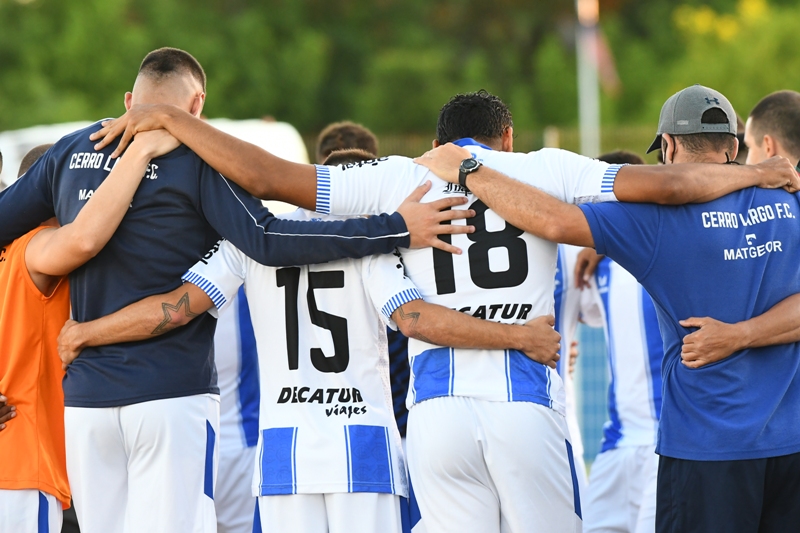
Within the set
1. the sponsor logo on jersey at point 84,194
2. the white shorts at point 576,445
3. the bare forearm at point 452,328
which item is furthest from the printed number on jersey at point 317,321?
the white shorts at point 576,445

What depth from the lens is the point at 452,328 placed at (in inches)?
159

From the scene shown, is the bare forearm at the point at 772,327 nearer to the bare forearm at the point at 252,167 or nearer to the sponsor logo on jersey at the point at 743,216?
the sponsor logo on jersey at the point at 743,216

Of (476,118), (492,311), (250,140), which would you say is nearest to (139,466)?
(492,311)

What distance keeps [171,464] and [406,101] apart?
29.2 meters

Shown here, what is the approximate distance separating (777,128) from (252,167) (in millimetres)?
3193

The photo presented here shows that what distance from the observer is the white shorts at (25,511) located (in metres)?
4.31

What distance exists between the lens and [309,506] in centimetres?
414

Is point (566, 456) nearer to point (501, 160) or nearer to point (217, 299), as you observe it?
point (501, 160)

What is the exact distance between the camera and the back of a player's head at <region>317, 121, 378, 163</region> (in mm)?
6363

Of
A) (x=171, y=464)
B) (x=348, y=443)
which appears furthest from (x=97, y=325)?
(x=348, y=443)

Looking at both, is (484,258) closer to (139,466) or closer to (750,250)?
(750,250)

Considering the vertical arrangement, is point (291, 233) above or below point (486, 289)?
above

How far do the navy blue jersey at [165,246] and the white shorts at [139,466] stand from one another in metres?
0.07

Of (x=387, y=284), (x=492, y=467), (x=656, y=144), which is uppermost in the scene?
(x=656, y=144)
